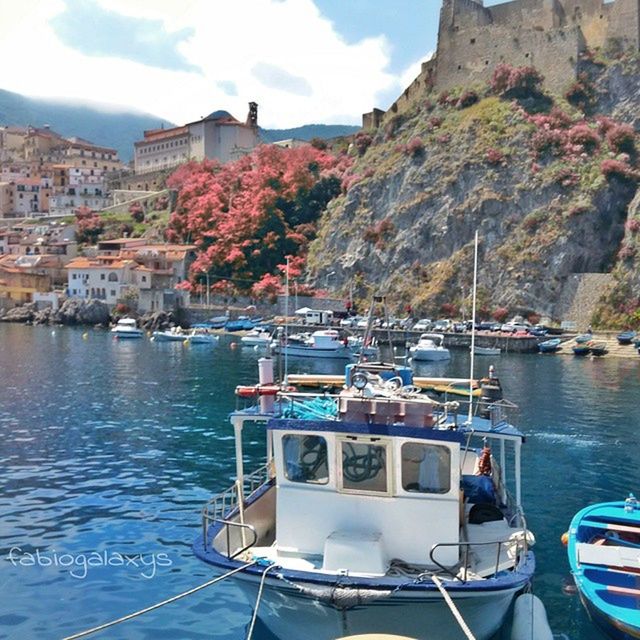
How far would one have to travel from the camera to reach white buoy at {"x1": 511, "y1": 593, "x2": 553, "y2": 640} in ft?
38.0

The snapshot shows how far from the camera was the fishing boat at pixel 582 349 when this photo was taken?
2271 inches

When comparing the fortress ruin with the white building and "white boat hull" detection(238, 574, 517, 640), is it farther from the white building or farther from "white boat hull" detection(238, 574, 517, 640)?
"white boat hull" detection(238, 574, 517, 640)

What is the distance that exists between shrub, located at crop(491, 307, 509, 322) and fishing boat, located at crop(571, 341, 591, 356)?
34.8 feet

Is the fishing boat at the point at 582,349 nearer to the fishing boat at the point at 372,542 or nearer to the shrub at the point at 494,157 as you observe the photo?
the shrub at the point at 494,157

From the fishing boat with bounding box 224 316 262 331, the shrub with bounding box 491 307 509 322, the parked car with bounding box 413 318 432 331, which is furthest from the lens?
the fishing boat with bounding box 224 316 262 331

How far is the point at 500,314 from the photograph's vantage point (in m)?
68.8

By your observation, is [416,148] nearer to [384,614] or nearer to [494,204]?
[494,204]

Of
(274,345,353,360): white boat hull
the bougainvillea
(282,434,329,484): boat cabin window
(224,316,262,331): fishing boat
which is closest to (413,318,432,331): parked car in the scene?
(274,345,353,360): white boat hull

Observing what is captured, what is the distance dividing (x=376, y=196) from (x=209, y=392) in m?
51.8

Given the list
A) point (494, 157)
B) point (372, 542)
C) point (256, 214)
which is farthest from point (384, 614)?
point (256, 214)

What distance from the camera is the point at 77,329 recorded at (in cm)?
8094

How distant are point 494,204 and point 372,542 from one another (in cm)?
6687

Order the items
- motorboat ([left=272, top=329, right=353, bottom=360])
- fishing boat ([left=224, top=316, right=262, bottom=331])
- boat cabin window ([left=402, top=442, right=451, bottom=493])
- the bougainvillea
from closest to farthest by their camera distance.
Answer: boat cabin window ([left=402, top=442, right=451, bottom=493])
motorboat ([left=272, top=329, right=353, bottom=360])
fishing boat ([left=224, top=316, right=262, bottom=331])
the bougainvillea

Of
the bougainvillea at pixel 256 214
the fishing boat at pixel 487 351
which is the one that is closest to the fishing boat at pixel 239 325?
the bougainvillea at pixel 256 214
